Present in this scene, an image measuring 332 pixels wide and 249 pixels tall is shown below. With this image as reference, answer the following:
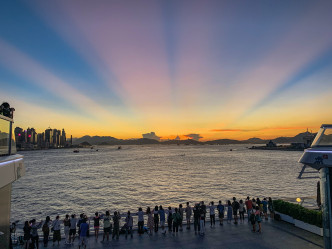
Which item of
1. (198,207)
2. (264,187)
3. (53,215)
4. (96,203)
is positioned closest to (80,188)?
(96,203)

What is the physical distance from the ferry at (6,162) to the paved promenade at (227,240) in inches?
292

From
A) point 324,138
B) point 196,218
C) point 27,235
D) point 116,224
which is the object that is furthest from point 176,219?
point 324,138

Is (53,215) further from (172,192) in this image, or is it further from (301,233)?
(301,233)

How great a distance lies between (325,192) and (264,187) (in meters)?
48.3

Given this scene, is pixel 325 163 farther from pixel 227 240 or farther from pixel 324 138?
pixel 227 240

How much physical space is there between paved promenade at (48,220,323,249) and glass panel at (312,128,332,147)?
615 centimetres

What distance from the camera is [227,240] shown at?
44.1 feet

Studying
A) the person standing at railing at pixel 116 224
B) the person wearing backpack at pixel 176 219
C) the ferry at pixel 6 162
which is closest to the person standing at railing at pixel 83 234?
the person standing at railing at pixel 116 224

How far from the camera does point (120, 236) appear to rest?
14562 millimetres

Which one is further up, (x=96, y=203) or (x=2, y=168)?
(x=2, y=168)

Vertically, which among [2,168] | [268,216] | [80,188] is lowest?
[80,188]

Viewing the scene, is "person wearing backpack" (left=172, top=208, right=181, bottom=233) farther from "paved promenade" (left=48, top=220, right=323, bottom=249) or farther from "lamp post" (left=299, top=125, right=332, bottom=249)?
"lamp post" (left=299, top=125, right=332, bottom=249)

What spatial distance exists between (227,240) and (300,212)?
575cm

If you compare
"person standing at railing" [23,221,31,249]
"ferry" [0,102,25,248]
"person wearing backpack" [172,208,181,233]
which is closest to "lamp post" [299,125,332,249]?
"person wearing backpack" [172,208,181,233]
